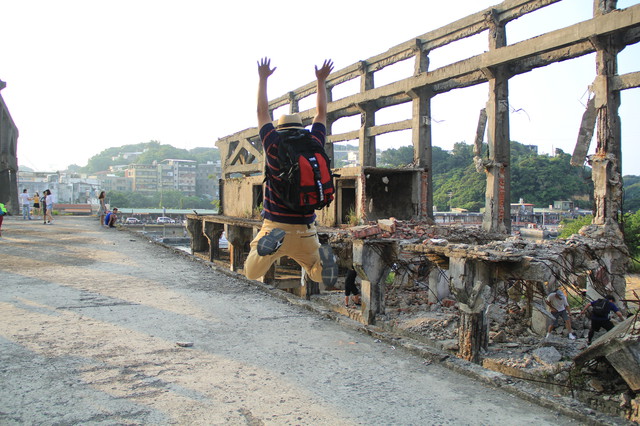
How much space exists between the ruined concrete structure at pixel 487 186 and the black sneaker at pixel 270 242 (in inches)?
164

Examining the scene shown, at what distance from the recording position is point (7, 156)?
20047mm

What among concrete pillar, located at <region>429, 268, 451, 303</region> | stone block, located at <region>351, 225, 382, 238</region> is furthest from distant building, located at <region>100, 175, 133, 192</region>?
stone block, located at <region>351, 225, 382, 238</region>

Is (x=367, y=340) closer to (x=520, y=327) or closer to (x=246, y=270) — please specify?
(x=246, y=270)

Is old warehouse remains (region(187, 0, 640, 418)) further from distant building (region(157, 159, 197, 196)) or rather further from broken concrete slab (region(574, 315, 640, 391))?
distant building (region(157, 159, 197, 196))

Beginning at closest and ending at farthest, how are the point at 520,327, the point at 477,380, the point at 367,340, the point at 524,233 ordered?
1. the point at 477,380
2. the point at 367,340
3. the point at 520,327
4. the point at 524,233

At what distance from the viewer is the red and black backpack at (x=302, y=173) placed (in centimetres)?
334

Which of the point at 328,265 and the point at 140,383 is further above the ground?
the point at 328,265

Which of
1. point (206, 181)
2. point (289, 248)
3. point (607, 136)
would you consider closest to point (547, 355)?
point (607, 136)

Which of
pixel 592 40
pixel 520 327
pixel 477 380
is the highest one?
pixel 592 40

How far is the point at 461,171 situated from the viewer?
64.3 meters

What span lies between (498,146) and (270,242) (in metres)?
13.5

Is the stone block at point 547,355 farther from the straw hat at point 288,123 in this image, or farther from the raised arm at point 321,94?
the straw hat at point 288,123

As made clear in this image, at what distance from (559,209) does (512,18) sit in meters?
43.6

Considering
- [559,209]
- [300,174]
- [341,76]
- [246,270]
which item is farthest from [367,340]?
[559,209]
